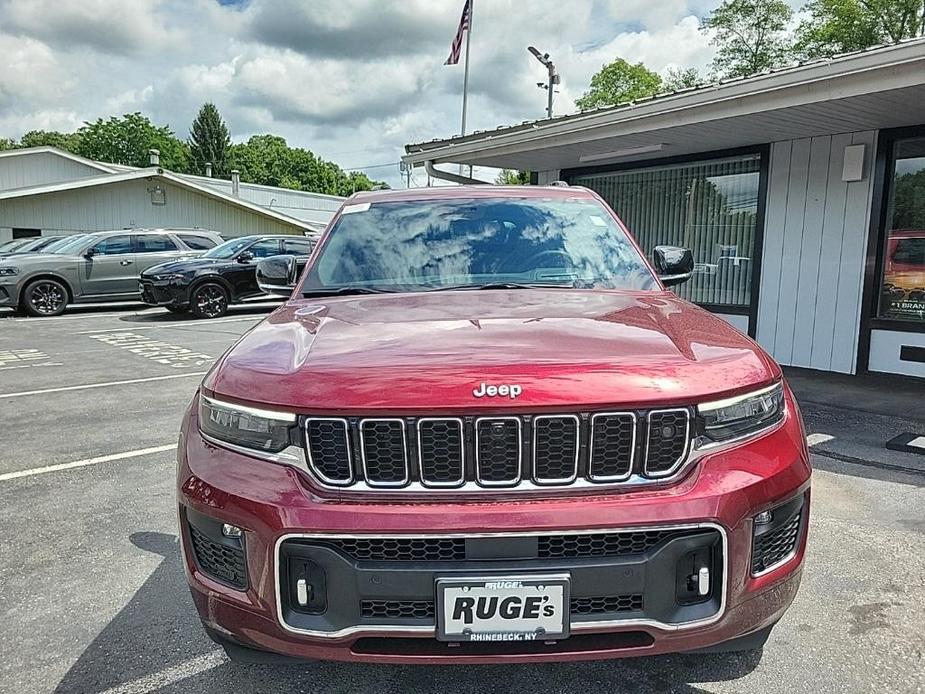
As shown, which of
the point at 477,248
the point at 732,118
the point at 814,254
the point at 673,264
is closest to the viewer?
the point at 477,248

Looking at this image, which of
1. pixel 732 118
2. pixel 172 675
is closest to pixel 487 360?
pixel 172 675

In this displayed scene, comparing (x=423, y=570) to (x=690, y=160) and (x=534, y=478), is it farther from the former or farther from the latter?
(x=690, y=160)

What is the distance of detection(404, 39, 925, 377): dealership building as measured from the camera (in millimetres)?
6242

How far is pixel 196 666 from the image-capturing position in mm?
2299

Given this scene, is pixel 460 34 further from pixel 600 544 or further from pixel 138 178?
pixel 600 544

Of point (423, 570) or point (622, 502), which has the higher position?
point (622, 502)

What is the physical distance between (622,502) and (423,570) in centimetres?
Answer: 51

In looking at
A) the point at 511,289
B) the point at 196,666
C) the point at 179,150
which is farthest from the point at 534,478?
the point at 179,150

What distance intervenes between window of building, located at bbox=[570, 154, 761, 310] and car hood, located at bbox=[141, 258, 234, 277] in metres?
7.40

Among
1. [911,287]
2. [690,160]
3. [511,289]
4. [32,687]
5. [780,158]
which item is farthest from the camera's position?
[690,160]

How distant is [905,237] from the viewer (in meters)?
7.11

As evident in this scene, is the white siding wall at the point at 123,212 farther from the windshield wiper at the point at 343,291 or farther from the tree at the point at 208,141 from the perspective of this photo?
the tree at the point at 208,141

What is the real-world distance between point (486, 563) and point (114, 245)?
1453 cm

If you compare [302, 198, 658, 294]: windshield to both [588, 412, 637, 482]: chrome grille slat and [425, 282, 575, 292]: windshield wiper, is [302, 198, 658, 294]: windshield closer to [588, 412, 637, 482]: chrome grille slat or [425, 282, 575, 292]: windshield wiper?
[425, 282, 575, 292]: windshield wiper
